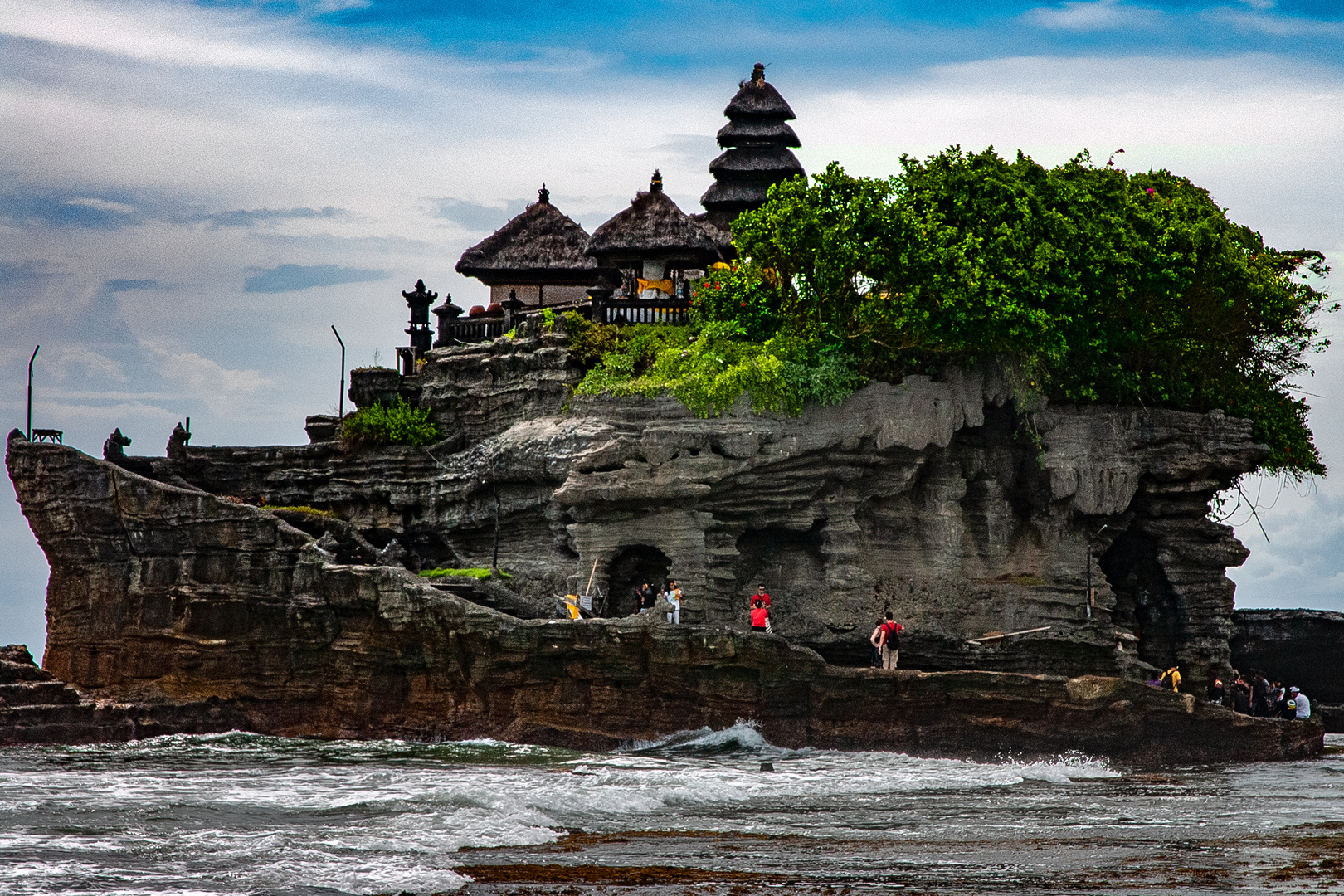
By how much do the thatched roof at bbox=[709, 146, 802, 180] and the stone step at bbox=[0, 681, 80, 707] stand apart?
2068cm

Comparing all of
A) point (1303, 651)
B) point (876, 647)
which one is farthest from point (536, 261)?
point (1303, 651)

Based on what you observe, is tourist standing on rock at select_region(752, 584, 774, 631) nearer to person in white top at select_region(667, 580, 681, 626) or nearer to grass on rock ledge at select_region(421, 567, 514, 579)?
person in white top at select_region(667, 580, 681, 626)

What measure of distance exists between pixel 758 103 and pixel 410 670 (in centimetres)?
1831

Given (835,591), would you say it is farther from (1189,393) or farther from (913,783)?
(1189,393)

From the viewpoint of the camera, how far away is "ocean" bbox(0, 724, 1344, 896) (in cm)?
1673

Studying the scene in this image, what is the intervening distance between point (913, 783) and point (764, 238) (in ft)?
44.5

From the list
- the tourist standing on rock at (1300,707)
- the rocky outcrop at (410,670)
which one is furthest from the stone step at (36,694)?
→ the tourist standing on rock at (1300,707)

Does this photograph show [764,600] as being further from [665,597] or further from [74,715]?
[74,715]

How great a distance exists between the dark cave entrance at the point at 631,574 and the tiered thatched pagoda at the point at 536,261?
970cm

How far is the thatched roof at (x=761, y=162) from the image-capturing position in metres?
41.5

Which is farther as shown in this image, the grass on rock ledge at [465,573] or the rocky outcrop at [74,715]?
the grass on rock ledge at [465,573]

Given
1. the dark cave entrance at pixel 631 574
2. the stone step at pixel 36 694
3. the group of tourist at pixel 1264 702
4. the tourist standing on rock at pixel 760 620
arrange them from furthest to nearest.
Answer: the group of tourist at pixel 1264 702 → the dark cave entrance at pixel 631 574 → the stone step at pixel 36 694 → the tourist standing on rock at pixel 760 620

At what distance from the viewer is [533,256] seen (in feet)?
138

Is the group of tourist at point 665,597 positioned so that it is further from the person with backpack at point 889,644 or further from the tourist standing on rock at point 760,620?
the person with backpack at point 889,644
